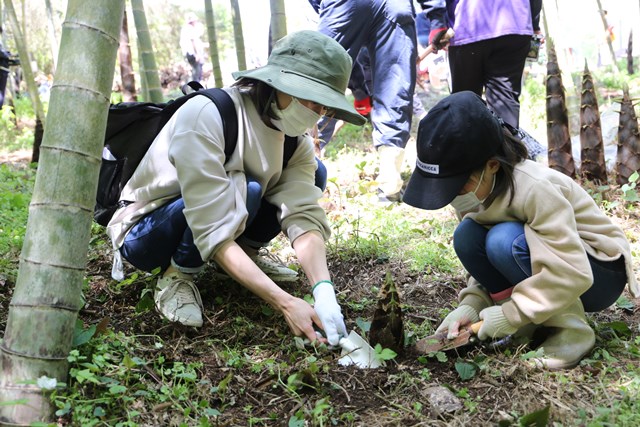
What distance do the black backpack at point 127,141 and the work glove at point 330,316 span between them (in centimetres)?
65

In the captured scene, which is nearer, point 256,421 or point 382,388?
point 256,421

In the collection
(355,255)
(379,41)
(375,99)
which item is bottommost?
(355,255)

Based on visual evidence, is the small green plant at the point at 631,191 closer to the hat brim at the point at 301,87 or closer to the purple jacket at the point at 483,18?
the purple jacket at the point at 483,18

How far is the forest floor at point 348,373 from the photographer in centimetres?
190

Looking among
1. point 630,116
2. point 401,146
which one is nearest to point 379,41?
point 401,146

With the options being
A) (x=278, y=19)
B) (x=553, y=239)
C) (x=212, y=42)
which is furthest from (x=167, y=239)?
(x=212, y=42)

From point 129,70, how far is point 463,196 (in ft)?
20.6

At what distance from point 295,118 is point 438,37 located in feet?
7.54

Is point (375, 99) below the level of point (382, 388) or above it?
above

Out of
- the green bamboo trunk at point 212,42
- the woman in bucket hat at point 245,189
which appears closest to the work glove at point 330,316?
the woman in bucket hat at point 245,189

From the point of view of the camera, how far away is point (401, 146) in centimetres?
453

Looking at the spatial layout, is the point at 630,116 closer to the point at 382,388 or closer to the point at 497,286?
the point at 497,286

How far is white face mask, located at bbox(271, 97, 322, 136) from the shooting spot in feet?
7.70

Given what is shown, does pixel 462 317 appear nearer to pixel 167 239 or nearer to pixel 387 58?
pixel 167 239
